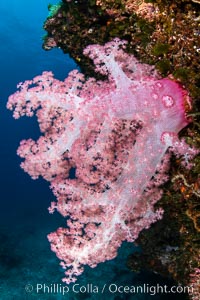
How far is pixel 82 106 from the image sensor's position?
375cm

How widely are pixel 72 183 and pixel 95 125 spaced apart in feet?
3.07

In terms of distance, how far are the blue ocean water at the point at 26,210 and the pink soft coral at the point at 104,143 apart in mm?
7288

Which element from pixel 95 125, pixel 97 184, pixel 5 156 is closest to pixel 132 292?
pixel 97 184

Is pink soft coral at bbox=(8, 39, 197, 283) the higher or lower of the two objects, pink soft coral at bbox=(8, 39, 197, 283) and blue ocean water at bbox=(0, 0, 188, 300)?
the lower

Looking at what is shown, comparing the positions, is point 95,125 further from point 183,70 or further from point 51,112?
point 183,70

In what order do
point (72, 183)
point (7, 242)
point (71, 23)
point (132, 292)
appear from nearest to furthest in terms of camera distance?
point (72, 183) < point (71, 23) < point (132, 292) < point (7, 242)

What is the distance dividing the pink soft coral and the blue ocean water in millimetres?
7288

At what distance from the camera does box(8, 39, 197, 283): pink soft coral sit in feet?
12.2

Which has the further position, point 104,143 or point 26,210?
point 26,210

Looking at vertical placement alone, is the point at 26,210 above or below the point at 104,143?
above

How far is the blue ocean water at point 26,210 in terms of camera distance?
12.4 meters

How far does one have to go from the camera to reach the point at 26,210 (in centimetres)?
2342

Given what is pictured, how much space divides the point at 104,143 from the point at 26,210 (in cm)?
2093

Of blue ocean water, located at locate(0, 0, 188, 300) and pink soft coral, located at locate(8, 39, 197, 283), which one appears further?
blue ocean water, located at locate(0, 0, 188, 300)
